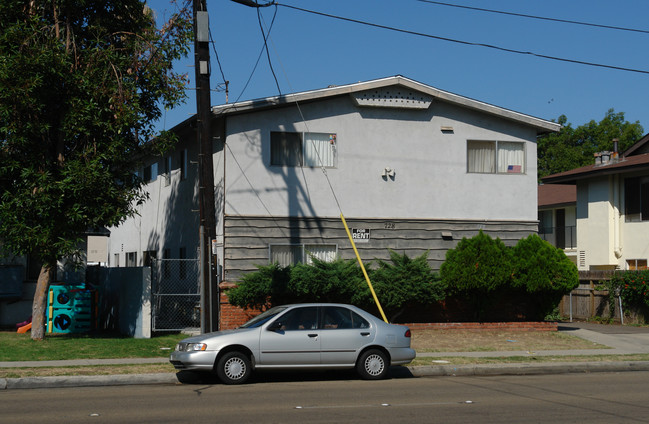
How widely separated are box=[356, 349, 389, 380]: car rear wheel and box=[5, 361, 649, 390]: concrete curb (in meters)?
0.89

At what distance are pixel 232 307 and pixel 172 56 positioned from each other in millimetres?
6733

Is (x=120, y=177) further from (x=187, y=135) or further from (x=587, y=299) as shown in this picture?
(x=587, y=299)

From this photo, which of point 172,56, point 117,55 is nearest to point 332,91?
point 172,56

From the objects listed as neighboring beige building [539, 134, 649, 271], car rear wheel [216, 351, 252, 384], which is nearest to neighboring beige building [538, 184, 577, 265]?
neighboring beige building [539, 134, 649, 271]

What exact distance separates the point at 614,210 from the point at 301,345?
21.3m

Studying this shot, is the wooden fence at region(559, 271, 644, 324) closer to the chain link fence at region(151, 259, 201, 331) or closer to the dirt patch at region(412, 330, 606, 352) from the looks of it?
the dirt patch at region(412, 330, 606, 352)

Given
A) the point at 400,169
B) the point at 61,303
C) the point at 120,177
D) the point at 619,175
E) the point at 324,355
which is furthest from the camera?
the point at 619,175

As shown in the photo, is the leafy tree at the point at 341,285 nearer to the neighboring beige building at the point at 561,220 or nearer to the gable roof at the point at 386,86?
the gable roof at the point at 386,86

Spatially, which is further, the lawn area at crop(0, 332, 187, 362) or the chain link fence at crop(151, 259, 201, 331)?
the chain link fence at crop(151, 259, 201, 331)

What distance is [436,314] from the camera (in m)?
22.2

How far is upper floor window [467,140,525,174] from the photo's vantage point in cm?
2346

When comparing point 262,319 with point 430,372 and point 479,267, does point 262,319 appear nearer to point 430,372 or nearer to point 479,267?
point 430,372

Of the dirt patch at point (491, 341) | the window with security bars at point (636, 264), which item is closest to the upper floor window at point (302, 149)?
the dirt patch at point (491, 341)

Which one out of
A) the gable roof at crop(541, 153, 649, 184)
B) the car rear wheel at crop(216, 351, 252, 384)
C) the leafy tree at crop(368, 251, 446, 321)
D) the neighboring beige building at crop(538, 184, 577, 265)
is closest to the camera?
the car rear wheel at crop(216, 351, 252, 384)
